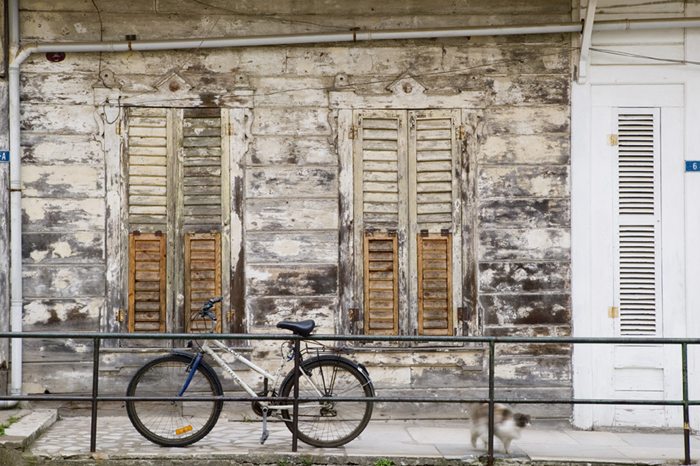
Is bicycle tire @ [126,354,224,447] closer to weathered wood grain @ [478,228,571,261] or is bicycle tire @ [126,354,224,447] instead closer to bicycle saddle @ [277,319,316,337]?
bicycle saddle @ [277,319,316,337]

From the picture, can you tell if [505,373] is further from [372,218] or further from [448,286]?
[372,218]

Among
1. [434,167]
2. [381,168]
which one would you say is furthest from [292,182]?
[434,167]

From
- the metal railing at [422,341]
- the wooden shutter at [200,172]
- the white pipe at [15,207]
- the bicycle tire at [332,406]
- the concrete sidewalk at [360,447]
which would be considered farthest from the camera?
the wooden shutter at [200,172]

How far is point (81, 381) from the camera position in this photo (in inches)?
270

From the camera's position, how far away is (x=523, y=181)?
705cm

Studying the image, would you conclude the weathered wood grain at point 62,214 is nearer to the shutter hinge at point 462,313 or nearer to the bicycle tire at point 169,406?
the bicycle tire at point 169,406

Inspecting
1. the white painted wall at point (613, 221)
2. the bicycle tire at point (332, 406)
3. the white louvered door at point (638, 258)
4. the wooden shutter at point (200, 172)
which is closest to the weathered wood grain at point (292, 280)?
the wooden shutter at point (200, 172)

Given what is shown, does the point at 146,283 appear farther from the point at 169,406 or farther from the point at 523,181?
the point at 523,181

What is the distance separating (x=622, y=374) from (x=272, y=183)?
149 inches

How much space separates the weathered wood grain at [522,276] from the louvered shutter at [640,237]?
1.85 ft

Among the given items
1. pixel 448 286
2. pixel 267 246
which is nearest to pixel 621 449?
pixel 448 286

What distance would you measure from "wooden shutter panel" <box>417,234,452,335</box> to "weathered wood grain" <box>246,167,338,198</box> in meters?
1.04

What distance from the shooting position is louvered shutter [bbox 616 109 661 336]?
23.0 ft

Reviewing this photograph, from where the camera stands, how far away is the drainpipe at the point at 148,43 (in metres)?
6.73
